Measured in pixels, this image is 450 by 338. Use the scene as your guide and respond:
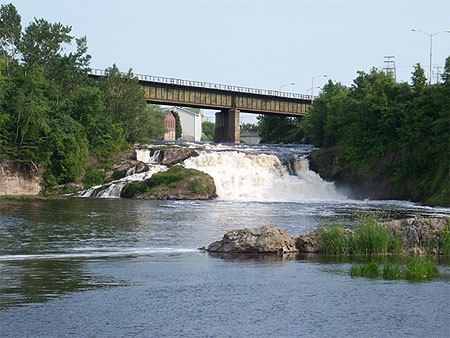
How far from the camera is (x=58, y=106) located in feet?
204

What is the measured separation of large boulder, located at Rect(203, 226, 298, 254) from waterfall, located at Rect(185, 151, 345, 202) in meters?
35.4

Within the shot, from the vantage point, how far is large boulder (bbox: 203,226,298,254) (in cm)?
2170

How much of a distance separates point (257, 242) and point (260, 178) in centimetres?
4057

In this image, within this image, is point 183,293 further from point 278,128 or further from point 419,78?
point 278,128

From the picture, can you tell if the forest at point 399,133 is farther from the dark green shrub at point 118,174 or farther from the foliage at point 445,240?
the foliage at point 445,240

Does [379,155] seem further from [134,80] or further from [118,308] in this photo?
[118,308]

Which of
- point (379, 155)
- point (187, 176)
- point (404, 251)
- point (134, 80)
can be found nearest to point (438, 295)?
point (404, 251)

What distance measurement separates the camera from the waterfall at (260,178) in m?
59.6

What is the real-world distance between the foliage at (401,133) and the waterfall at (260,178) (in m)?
4.69

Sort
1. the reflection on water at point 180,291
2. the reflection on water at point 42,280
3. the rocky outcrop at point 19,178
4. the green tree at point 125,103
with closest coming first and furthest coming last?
1. the reflection on water at point 180,291
2. the reflection on water at point 42,280
3. the rocky outcrop at point 19,178
4. the green tree at point 125,103

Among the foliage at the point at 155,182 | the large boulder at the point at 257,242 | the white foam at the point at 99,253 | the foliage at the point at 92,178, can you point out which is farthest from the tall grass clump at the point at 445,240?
the foliage at the point at 92,178

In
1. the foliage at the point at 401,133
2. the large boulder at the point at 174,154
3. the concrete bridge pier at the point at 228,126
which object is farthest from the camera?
the concrete bridge pier at the point at 228,126

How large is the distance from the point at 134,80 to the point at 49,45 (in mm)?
10750

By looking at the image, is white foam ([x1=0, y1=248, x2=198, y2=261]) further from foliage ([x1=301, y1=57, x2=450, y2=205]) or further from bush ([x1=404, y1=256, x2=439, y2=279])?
foliage ([x1=301, y1=57, x2=450, y2=205])
